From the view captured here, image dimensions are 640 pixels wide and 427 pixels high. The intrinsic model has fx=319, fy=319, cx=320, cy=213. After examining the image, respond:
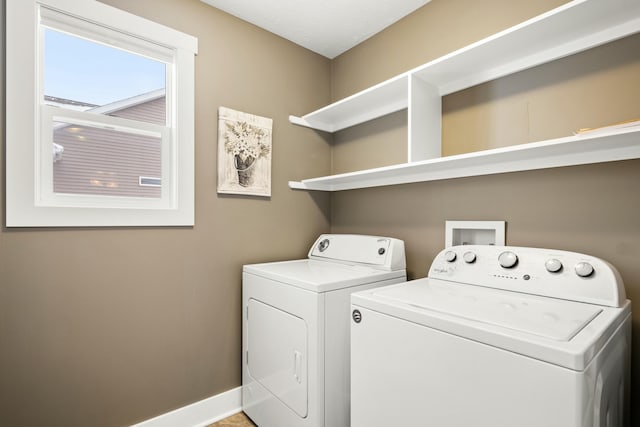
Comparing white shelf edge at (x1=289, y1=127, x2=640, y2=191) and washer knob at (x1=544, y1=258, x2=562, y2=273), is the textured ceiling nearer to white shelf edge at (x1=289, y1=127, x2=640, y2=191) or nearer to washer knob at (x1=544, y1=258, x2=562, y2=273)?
white shelf edge at (x1=289, y1=127, x2=640, y2=191)

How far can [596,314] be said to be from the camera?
3.19ft

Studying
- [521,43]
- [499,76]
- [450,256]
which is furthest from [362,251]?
[521,43]

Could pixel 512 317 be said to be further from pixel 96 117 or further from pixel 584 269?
pixel 96 117

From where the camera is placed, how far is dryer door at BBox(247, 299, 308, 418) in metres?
1.49

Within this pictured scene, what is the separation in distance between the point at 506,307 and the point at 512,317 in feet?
0.40

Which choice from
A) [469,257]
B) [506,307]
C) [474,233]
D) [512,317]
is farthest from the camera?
[474,233]

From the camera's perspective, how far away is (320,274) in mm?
1645

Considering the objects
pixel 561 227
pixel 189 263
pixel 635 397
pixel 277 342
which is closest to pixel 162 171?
pixel 189 263

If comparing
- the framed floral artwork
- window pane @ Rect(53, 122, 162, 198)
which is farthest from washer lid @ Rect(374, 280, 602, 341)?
window pane @ Rect(53, 122, 162, 198)

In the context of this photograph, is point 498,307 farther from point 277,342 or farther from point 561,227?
point 277,342

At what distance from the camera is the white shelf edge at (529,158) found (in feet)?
3.66

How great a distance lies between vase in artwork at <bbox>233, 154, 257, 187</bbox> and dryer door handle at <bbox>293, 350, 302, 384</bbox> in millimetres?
1046

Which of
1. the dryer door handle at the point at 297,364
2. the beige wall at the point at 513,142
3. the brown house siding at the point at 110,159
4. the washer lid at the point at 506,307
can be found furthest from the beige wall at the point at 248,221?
the dryer door handle at the point at 297,364

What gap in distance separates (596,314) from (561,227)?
50cm
